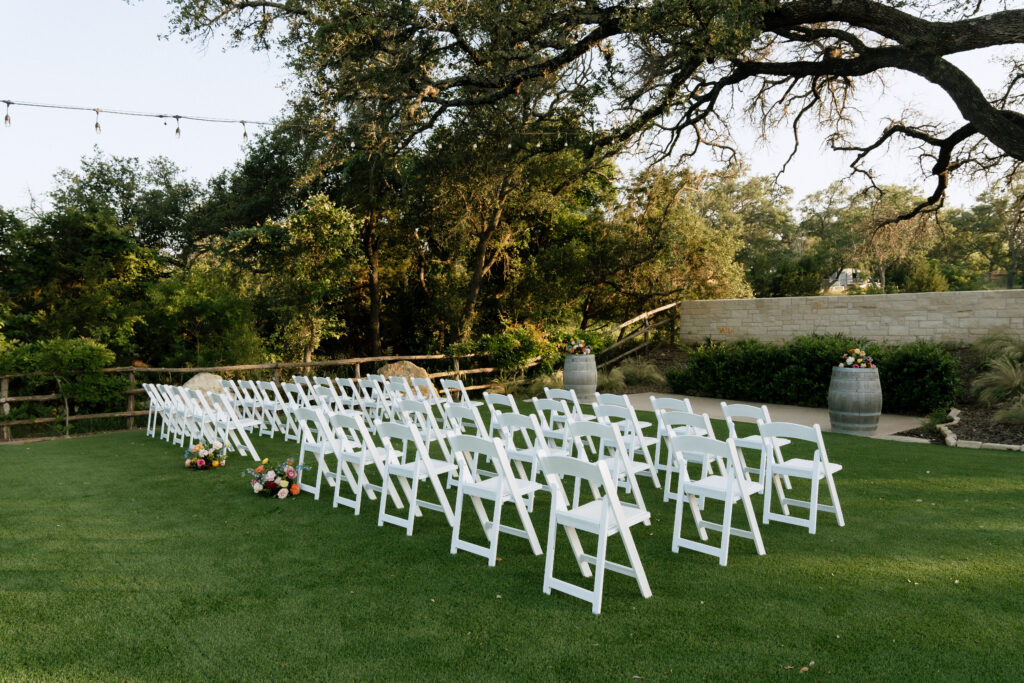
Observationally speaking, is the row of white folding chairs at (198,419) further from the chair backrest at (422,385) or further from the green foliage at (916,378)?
the green foliage at (916,378)

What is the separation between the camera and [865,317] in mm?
11594

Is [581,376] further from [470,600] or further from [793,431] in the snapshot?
[470,600]

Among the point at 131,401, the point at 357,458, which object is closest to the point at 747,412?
the point at 357,458

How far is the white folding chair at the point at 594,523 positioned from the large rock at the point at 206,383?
8184 millimetres

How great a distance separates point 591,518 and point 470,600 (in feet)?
2.47

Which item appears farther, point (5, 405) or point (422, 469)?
point (5, 405)

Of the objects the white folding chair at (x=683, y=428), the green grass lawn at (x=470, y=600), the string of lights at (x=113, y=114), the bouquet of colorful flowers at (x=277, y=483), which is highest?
the string of lights at (x=113, y=114)

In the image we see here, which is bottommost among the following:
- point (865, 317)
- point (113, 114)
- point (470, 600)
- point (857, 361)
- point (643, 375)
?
point (470, 600)

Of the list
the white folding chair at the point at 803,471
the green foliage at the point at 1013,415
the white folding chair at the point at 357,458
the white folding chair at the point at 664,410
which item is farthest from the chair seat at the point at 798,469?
the green foliage at the point at 1013,415

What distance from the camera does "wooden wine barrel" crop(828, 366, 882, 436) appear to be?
300 inches

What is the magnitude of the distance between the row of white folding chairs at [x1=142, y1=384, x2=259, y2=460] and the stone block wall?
1045cm

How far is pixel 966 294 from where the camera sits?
1045 centimetres

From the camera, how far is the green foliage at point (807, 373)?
340 inches

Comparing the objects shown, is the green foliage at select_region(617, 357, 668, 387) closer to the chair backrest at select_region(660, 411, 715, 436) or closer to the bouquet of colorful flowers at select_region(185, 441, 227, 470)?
the chair backrest at select_region(660, 411, 715, 436)
